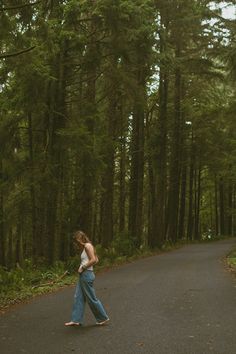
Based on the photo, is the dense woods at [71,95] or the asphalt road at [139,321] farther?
the dense woods at [71,95]

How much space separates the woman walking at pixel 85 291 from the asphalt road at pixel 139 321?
177mm

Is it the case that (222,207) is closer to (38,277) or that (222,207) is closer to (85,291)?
(38,277)

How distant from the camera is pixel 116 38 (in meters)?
16.8

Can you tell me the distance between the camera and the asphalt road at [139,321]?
7301 mm

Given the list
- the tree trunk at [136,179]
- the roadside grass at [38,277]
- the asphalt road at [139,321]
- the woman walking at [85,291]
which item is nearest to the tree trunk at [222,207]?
the tree trunk at [136,179]

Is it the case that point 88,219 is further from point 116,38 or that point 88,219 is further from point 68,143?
point 116,38

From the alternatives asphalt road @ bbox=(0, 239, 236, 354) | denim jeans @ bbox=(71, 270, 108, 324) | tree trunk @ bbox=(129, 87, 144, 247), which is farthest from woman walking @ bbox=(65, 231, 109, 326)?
tree trunk @ bbox=(129, 87, 144, 247)

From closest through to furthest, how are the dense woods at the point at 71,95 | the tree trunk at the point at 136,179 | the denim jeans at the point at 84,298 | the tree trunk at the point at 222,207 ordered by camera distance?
1. the denim jeans at the point at 84,298
2. the dense woods at the point at 71,95
3. the tree trunk at the point at 136,179
4. the tree trunk at the point at 222,207

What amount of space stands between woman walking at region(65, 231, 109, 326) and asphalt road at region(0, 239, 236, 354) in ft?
0.58

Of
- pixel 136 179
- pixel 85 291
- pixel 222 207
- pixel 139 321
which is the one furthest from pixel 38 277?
pixel 222 207

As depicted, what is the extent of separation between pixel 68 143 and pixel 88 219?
3938 millimetres

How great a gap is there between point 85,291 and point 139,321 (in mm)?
1194

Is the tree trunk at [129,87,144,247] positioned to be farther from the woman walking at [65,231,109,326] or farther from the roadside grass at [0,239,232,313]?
the woman walking at [65,231,109,326]

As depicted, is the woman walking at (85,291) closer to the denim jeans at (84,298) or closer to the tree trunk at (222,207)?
the denim jeans at (84,298)
